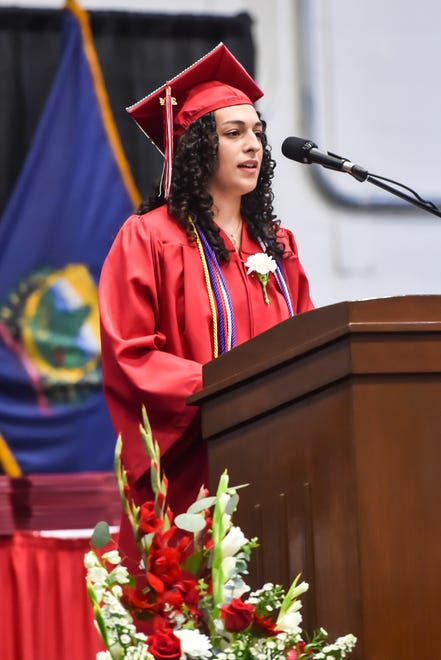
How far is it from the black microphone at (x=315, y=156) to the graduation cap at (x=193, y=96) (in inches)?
22.2

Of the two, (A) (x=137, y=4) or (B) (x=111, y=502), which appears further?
(A) (x=137, y=4)

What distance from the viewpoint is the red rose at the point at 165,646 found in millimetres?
1987

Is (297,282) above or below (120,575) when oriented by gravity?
above

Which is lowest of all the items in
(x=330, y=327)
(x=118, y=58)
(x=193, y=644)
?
(x=193, y=644)

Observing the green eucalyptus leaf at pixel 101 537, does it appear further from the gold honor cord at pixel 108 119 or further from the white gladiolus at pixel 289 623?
the gold honor cord at pixel 108 119

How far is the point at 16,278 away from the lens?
19.0 feet

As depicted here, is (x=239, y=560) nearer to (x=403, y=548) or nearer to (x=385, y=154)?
(x=403, y=548)

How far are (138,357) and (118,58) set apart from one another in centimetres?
299

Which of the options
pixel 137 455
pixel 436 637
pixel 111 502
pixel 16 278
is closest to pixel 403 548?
pixel 436 637

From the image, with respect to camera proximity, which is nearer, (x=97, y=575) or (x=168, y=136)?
(x=97, y=575)

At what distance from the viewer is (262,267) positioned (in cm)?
352

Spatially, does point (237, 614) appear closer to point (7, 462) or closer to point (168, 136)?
point (168, 136)

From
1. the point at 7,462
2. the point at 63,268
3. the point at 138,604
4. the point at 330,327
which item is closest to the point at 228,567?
the point at 138,604

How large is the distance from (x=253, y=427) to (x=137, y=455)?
572mm
